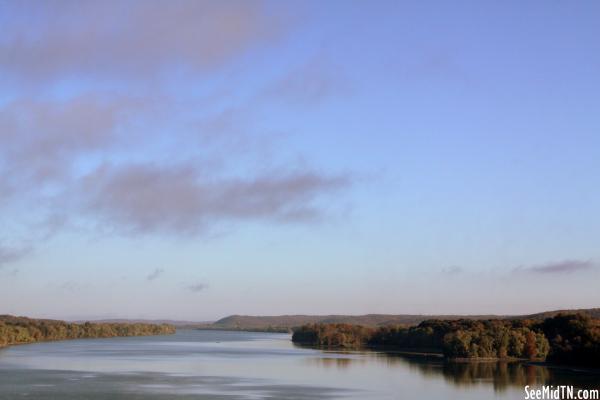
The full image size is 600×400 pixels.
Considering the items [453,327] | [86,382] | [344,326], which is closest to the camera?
[86,382]

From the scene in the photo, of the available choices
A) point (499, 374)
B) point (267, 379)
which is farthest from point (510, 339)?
point (267, 379)

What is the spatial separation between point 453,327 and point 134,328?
102 meters

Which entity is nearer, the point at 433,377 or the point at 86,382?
the point at 86,382

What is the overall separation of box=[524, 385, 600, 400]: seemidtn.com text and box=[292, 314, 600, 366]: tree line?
42.5 ft

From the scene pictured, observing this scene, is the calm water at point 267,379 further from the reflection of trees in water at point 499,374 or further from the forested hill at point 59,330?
the forested hill at point 59,330

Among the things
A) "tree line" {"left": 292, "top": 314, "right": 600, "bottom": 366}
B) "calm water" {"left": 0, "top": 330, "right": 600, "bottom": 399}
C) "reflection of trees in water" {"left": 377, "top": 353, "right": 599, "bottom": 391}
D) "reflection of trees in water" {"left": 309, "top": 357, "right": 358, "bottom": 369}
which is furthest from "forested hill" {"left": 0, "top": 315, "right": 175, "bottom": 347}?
"reflection of trees in water" {"left": 377, "top": 353, "right": 599, "bottom": 391}

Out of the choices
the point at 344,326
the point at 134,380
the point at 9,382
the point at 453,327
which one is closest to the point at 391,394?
the point at 134,380

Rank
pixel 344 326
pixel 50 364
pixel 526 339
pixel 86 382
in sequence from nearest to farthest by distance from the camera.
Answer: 1. pixel 86 382
2. pixel 50 364
3. pixel 526 339
4. pixel 344 326

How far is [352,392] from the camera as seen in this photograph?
141ft

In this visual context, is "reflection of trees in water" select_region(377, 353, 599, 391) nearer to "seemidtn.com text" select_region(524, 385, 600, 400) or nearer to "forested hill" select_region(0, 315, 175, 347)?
"seemidtn.com text" select_region(524, 385, 600, 400)

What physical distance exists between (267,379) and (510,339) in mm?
31100

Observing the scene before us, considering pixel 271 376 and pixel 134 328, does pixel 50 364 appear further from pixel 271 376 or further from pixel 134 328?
pixel 134 328

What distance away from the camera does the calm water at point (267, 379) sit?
40719 mm

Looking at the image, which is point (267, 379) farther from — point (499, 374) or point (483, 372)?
point (499, 374)
